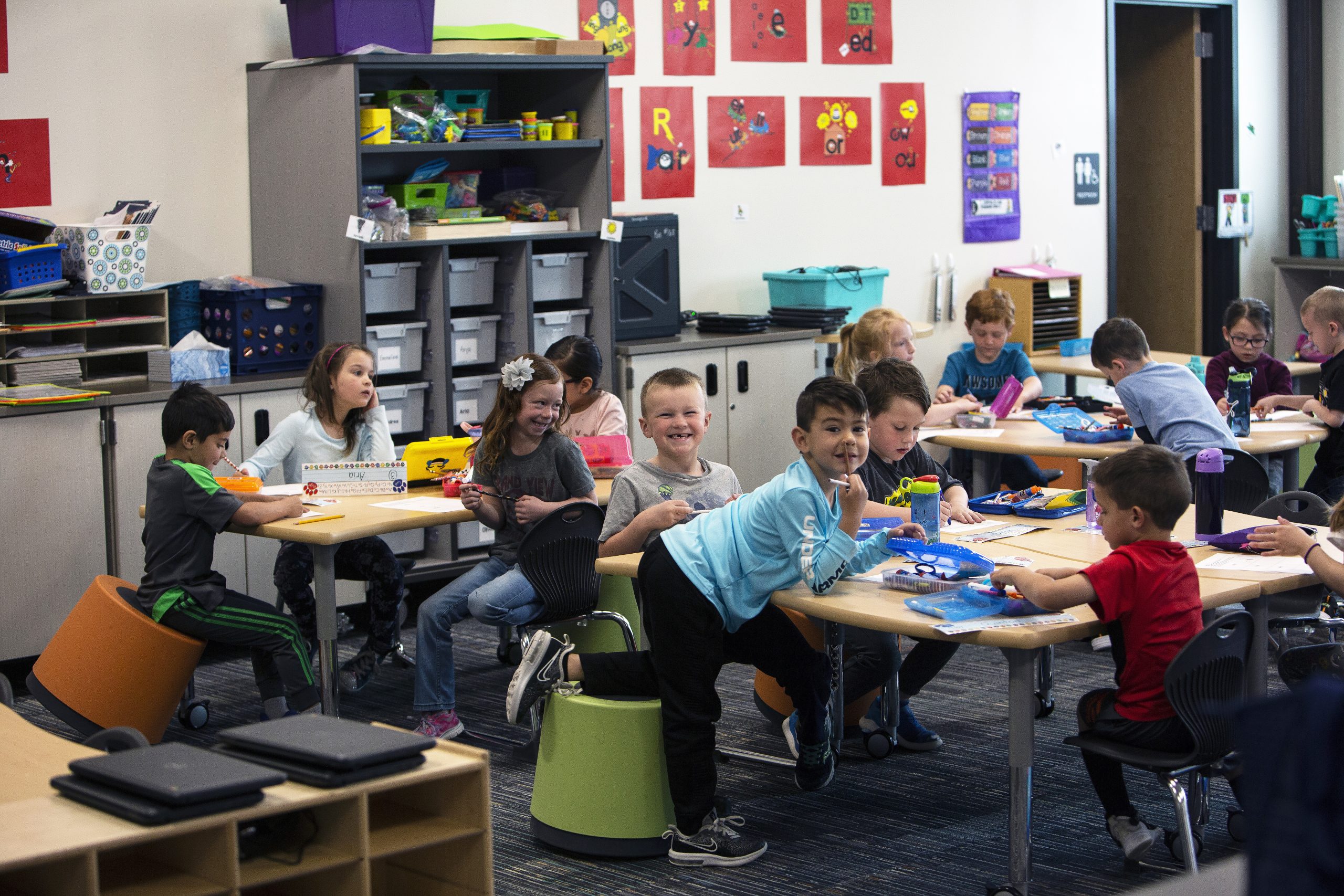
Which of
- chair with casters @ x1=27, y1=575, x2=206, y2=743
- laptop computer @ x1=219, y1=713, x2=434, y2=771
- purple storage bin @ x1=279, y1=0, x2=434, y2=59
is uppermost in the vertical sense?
purple storage bin @ x1=279, y1=0, x2=434, y2=59

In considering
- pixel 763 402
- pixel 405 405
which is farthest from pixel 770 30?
pixel 405 405

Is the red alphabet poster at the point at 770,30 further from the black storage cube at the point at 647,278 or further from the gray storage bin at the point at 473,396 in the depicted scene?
the gray storage bin at the point at 473,396

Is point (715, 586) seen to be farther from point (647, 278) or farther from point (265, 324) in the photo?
point (647, 278)

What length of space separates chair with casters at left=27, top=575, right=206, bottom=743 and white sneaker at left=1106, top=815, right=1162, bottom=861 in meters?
2.43

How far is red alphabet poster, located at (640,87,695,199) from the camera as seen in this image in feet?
21.5

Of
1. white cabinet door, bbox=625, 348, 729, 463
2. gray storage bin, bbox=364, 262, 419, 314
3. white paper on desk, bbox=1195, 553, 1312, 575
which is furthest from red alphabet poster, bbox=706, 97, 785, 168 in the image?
white paper on desk, bbox=1195, 553, 1312, 575

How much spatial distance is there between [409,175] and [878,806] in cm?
332

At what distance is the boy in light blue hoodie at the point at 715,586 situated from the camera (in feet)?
10.8

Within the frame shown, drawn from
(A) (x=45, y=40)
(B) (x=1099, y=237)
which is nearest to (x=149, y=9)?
(A) (x=45, y=40)

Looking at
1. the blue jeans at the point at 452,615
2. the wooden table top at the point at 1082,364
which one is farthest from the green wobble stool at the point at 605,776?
the wooden table top at the point at 1082,364

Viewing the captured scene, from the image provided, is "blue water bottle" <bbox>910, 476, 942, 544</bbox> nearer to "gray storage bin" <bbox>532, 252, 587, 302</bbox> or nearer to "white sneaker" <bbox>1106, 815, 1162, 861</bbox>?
"white sneaker" <bbox>1106, 815, 1162, 861</bbox>

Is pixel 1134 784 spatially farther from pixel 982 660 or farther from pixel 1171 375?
pixel 1171 375

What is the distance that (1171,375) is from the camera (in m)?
4.91

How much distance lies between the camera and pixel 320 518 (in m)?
4.21
